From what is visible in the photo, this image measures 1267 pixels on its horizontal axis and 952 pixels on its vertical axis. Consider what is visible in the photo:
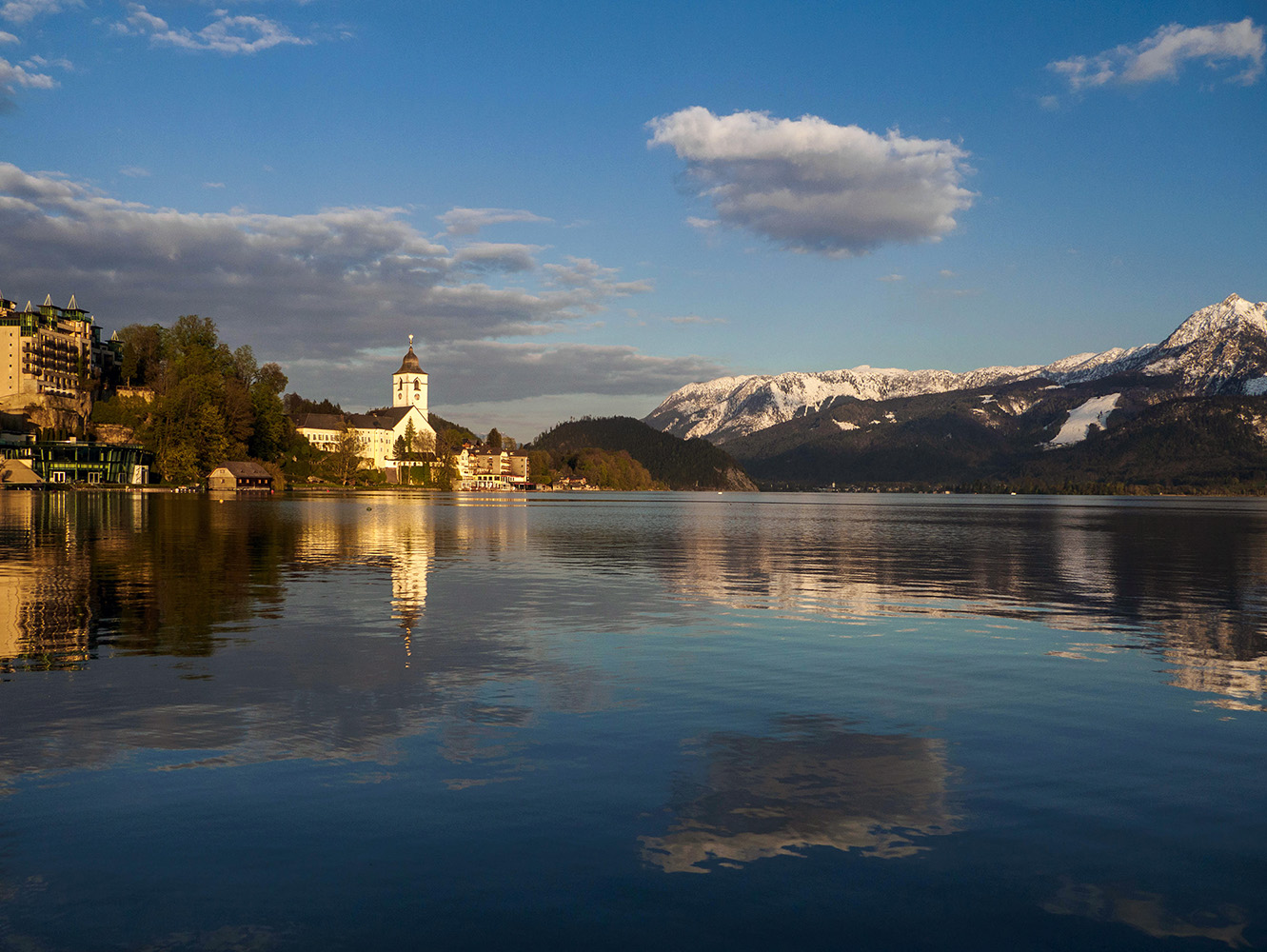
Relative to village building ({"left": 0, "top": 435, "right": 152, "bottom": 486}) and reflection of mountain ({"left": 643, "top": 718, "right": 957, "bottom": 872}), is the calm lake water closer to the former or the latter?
reflection of mountain ({"left": 643, "top": 718, "right": 957, "bottom": 872})

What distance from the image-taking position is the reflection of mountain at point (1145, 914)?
787 cm

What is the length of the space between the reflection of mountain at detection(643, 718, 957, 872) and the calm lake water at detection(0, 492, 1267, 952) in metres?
0.06

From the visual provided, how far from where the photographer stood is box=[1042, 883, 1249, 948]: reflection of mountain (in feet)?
25.8

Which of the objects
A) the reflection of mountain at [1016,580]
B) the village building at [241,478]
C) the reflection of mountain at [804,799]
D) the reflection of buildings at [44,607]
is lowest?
the reflection of mountain at [1016,580]

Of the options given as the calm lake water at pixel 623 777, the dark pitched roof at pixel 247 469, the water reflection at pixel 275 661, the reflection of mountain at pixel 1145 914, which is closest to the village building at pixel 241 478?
the dark pitched roof at pixel 247 469

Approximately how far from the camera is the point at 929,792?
11.4 metres

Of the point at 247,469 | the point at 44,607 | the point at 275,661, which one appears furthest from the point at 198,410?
the point at 275,661

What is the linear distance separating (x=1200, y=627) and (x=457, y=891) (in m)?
25.5

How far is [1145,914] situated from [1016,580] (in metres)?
34.1

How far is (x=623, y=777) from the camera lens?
11.7m

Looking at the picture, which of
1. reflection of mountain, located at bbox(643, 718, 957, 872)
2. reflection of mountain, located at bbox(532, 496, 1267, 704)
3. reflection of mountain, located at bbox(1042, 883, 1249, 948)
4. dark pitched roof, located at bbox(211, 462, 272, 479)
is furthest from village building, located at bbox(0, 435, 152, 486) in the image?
reflection of mountain, located at bbox(1042, 883, 1249, 948)

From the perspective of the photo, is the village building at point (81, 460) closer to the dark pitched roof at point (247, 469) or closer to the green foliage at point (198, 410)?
the green foliage at point (198, 410)

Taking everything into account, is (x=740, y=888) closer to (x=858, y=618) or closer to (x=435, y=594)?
(x=858, y=618)

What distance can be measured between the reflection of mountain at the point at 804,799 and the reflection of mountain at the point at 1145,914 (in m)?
1.53
